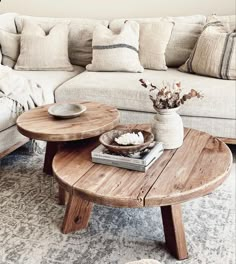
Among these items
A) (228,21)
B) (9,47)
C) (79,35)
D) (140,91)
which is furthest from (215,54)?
(9,47)

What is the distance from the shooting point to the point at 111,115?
223 cm

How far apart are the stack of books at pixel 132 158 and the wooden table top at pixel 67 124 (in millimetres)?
259

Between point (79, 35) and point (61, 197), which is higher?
point (79, 35)

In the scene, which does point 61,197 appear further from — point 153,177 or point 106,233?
point 153,177

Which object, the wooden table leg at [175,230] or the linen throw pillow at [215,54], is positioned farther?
the linen throw pillow at [215,54]

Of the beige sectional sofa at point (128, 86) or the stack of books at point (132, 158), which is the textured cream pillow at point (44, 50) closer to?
the beige sectional sofa at point (128, 86)

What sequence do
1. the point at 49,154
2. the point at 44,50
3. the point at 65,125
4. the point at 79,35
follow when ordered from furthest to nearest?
the point at 79,35
the point at 44,50
the point at 49,154
the point at 65,125

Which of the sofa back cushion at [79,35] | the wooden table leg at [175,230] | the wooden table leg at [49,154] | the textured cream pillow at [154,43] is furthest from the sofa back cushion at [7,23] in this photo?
the wooden table leg at [175,230]

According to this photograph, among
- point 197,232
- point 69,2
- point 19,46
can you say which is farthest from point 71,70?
point 197,232

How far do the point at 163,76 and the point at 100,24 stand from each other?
0.82 meters

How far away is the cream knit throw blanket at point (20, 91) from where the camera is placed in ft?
8.64

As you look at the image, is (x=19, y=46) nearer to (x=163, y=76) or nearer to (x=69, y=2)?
(x=69, y=2)

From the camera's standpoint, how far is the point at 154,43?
3.13m

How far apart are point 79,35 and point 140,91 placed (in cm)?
106
